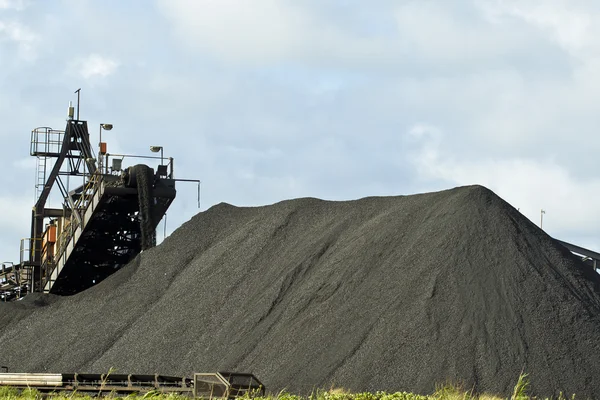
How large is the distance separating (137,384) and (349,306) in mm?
6821

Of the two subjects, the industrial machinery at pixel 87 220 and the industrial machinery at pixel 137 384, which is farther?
the industrial machinery at pixel 87 220

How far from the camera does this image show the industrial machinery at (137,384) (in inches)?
775

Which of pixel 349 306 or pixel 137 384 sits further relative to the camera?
pixel 349 306

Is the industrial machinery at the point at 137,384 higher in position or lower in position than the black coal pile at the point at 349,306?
lower

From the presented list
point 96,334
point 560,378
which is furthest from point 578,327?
point 96,334

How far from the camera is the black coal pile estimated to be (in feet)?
79.0

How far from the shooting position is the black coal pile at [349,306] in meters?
24.1

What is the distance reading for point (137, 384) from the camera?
72.7 ft

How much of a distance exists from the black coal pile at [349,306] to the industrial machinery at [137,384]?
10.9 ft

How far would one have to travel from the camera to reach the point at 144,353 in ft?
98.7

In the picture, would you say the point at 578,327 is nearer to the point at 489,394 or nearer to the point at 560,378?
the point at 560,378

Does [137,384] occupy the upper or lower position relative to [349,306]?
lower

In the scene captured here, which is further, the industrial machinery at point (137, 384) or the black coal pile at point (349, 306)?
the black coal pile at point (349, 306)

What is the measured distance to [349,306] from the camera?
27.1 m
